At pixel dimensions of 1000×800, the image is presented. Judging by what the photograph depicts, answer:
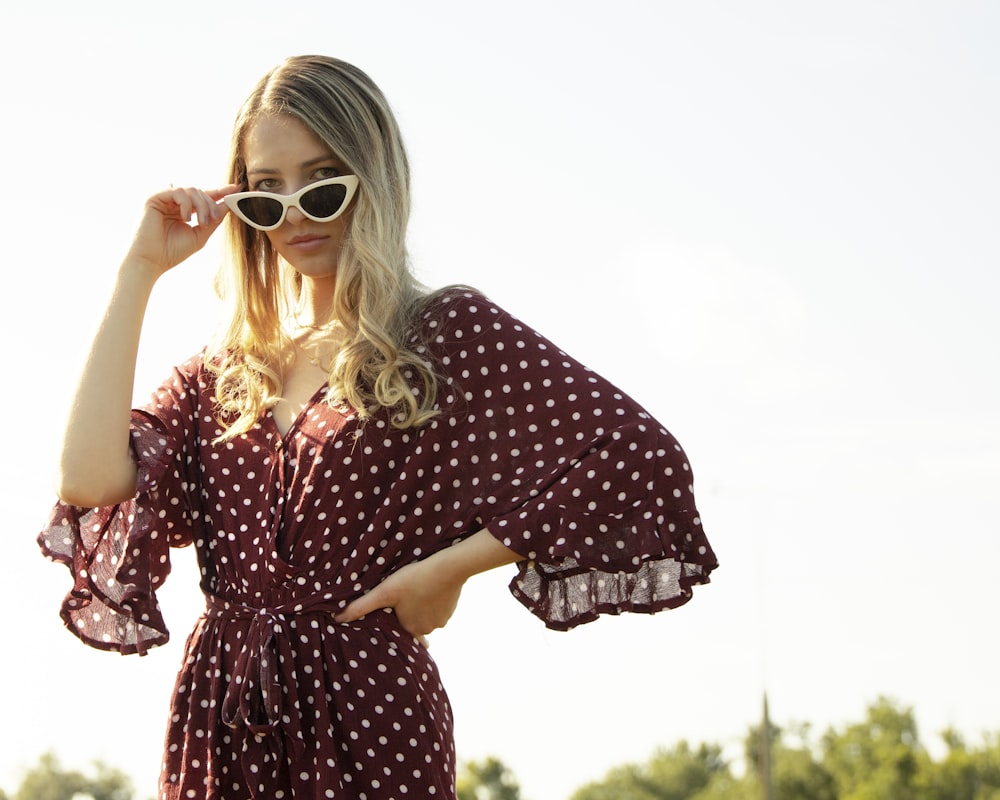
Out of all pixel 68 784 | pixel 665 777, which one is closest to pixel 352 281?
pixel 68 784

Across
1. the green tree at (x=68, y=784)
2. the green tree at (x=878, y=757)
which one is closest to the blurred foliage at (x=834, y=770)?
the green tree at (x=878, y=757)

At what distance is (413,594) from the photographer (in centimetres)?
359

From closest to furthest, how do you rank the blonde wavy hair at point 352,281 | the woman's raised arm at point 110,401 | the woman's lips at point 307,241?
the woman's raised arm at point 110,401 → the blonde wavy hair at point 352,281 → the woman's lips at point 307,241

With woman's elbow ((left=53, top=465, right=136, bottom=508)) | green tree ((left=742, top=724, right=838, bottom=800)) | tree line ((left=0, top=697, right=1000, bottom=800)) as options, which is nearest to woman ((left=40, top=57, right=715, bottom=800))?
woman's elbow ((left=53, top=465, right=136, bottom=508))

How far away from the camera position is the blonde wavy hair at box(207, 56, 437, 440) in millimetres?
3729

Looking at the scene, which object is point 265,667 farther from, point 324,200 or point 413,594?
point 324,200

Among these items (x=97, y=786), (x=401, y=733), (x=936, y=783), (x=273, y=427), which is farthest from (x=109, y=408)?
(x=936, y=783)

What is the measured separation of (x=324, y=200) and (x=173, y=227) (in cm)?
40

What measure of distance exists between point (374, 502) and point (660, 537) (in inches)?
26.1

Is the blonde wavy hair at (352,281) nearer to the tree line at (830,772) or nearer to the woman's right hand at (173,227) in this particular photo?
the woman's right hand at (173,227)

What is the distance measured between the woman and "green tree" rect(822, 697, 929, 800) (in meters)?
69.7

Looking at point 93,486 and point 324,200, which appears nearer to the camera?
point 93,486

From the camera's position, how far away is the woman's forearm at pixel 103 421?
3621 mm

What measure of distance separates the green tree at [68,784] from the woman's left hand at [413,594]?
209 ft
